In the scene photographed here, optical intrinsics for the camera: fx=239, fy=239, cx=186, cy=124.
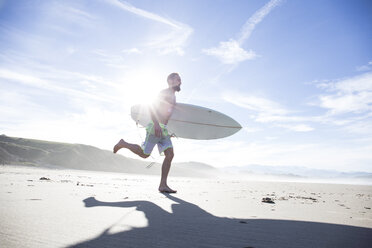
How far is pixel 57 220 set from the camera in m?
1.70

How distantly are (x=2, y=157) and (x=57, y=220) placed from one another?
2773 centimetres

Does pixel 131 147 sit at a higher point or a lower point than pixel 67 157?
higher

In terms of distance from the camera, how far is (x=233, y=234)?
1538 mm

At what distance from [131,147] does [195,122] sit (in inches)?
161

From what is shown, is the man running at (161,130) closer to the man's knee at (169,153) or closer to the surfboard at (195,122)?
the man's knee at (169,153)

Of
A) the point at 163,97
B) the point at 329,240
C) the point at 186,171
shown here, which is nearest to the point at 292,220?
the point at 329,240

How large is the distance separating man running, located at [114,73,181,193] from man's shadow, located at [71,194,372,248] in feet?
10.7

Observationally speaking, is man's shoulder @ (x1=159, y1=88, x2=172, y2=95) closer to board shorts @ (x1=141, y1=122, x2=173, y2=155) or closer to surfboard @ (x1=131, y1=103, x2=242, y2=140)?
board shorts @ (x1=141, y1=122, x2=173, y2=155)

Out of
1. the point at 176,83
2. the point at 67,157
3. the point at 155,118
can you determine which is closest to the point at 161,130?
the point at 155,118

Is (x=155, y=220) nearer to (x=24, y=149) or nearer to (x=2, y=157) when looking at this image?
(x=2, y=157)

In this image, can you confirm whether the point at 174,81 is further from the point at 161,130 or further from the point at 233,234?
the point at 233,234

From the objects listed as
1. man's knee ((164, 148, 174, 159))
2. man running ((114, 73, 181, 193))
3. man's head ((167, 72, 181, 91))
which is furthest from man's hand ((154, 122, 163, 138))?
man's head ((167, 72, 181, 91))

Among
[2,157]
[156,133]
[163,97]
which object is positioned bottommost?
[2,157]

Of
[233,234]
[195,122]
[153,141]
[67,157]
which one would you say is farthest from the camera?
[67,157]
